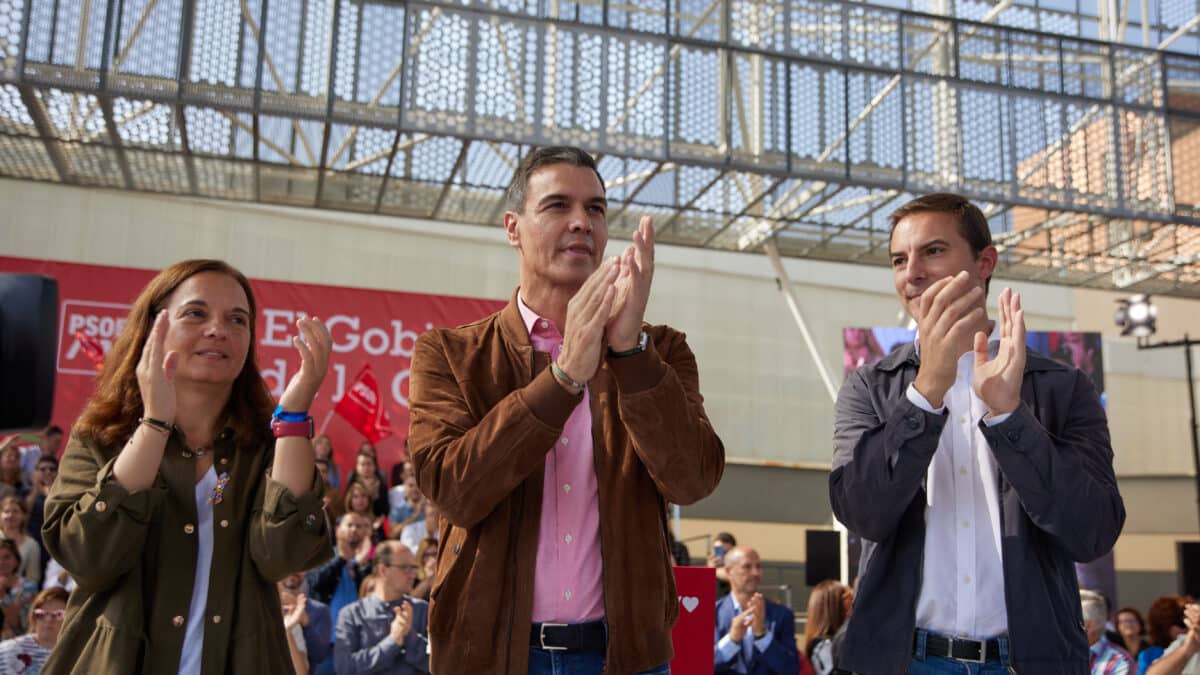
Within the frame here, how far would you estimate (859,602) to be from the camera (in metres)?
2.46

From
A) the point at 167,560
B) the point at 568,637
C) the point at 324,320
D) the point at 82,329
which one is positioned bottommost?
the point at 568,637

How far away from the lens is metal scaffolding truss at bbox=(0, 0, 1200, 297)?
26.0 ft

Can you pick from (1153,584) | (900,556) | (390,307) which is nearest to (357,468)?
(390,307)

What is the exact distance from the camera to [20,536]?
302 inches

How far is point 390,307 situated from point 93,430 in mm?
8101

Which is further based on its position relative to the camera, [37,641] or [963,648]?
[37,641]

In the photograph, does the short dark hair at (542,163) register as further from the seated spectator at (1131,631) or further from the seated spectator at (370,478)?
the seated spectator at (1131,631)

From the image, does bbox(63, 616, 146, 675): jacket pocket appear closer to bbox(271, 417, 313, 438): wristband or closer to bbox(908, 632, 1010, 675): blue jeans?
bbox(271, 417, 313, 438): wristband

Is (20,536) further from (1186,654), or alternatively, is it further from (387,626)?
(1186,654)

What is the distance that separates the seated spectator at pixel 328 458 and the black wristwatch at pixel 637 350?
7721mm

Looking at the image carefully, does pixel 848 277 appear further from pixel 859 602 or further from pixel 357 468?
pixel 859 602

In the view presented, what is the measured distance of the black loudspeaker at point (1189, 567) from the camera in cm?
1163

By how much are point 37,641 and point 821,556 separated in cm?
731

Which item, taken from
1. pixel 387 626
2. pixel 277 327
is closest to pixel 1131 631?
pixel 387 626
